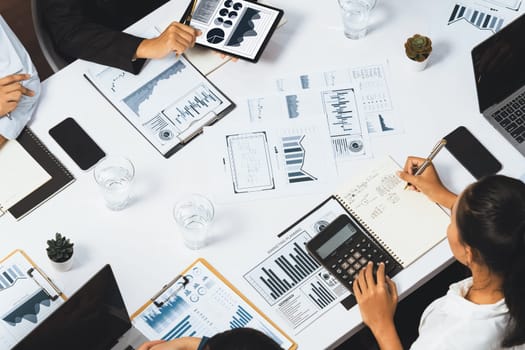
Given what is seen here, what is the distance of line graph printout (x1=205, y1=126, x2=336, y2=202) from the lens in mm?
1871

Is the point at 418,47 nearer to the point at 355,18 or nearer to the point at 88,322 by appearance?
the point at 355,18

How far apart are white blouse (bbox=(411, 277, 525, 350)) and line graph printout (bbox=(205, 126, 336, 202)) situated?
0.50m

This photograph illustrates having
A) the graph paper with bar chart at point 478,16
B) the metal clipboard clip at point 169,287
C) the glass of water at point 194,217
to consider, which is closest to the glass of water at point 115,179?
the glass of water at point 194,217

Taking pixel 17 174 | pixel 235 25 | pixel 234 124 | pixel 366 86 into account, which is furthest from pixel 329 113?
pixel 17 174

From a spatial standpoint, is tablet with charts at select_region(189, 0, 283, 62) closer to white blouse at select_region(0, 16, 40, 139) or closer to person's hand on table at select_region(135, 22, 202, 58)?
person's hand on table at select_region(135, 22, 202, 58)

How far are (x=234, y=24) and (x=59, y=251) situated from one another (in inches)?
34.0

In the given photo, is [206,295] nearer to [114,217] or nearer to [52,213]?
[114,217]

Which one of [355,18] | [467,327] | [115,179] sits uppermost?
[115,179]

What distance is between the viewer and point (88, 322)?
4.99 feet

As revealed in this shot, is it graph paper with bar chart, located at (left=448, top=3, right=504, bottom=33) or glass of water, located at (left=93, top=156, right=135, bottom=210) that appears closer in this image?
glass of water, located at (left=93, top=156, right=135, bottom=210)

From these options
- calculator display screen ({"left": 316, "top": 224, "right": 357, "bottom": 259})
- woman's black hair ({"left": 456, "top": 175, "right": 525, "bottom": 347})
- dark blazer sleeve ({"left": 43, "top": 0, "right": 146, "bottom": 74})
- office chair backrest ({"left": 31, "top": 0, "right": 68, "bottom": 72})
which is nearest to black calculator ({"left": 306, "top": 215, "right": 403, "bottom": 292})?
calculator display screen ({"left": 316, "top": 224, "right": 357, "bottom": 259})

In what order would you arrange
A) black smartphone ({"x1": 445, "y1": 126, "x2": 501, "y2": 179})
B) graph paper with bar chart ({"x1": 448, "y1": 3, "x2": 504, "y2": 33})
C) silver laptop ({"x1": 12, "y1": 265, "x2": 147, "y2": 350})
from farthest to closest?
1. graph paper with bar chart ({"x1": 448, "y1": 3, "x2": 504, "y2": 33})
2. black smartphone ({"x1": 445, "y1": 126, "x2": 501, "y2": 179})
3. silver laptop ({"x1": 12, "y1": 265, "x2": 147, "y2": 350})

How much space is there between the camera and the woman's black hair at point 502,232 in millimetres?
1451

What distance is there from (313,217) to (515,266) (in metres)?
0.55
